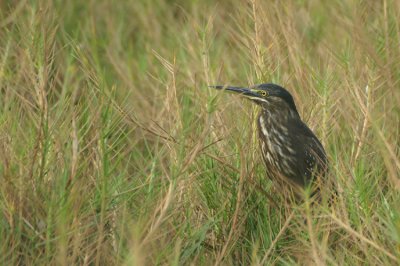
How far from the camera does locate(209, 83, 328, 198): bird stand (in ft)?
16.4

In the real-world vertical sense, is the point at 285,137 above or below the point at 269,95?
below

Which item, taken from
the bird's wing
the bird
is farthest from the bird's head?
the bird's wing

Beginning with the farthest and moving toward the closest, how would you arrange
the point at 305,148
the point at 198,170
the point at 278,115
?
the point at 278,115 < the point at 305,148 < the point at 198,170

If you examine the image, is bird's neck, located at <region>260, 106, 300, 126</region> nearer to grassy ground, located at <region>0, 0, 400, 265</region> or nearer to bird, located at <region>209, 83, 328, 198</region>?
bird, located at <region>209, 83, 328, 198</region>

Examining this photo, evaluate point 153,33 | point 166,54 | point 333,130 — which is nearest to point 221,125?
point 333,130

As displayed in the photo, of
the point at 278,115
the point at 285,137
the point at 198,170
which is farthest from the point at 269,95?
the point at 198,170

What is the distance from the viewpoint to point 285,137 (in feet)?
17.1

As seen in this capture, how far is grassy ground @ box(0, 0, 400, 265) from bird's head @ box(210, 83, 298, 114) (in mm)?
93

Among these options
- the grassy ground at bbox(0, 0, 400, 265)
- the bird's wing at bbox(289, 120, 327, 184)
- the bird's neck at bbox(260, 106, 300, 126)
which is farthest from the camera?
the bird's neck at bbox(260, 106, 300, 126)

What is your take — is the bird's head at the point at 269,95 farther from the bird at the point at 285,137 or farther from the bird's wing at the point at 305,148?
the bird's wing at the point at 305,148

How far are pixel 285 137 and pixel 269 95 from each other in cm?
27

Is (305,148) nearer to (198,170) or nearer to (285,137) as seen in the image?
(285,137)

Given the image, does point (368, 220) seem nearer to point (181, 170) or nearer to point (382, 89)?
point (181, 170)

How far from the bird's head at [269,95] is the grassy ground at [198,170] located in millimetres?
93
